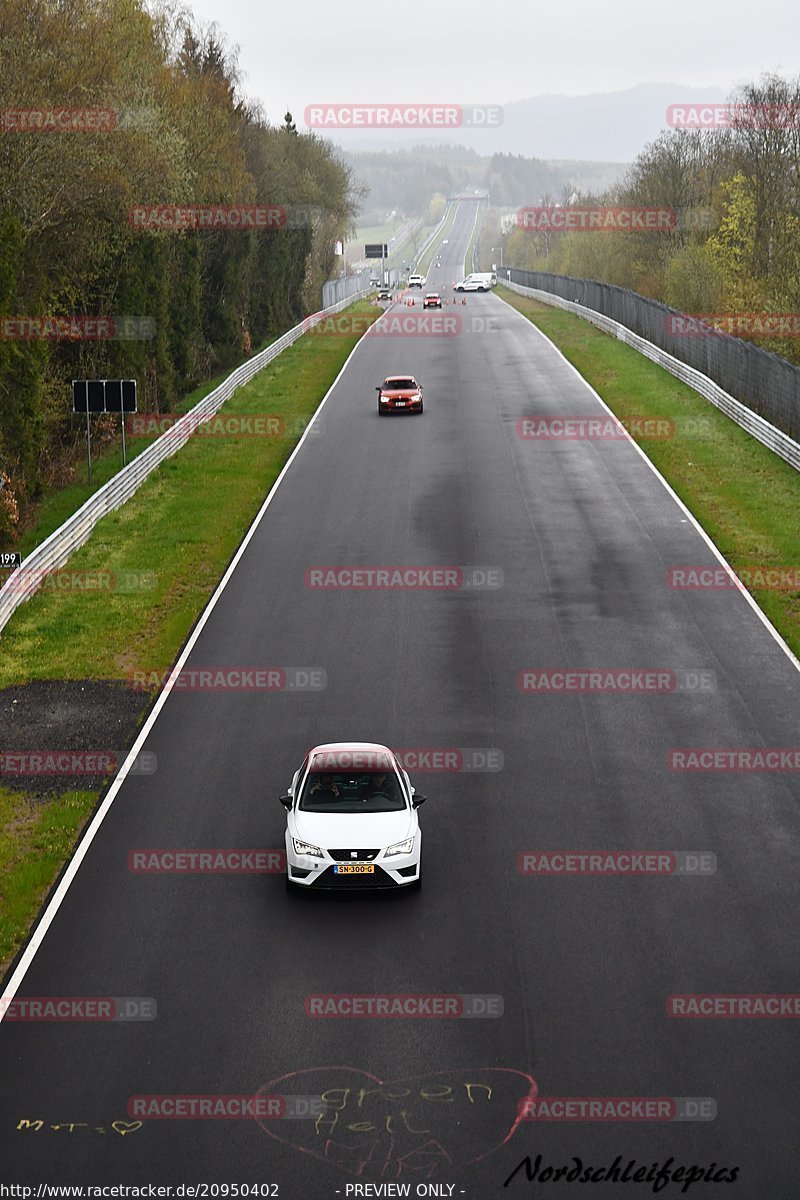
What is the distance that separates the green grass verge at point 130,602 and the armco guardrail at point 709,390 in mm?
15146

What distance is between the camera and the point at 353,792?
1775 cm

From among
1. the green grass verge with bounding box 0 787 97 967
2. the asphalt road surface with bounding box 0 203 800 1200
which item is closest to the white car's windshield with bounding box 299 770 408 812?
the asphalt road surface with bounding box 0 203 800 1200

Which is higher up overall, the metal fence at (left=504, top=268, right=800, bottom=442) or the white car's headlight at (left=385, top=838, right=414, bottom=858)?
the metal fence at (left=504, top=268, right=800, bottom=442)

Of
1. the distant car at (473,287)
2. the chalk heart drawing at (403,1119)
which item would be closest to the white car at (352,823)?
the chalk heart drawing at (403,1119)

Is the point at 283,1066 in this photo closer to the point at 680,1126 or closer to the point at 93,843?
the point at 680,1126

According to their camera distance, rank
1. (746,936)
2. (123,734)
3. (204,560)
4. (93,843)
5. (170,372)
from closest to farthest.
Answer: (746,936) < (93,843) < (123,734) < (204,560) < (170,372)

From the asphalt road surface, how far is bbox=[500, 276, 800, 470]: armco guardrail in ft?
35.6

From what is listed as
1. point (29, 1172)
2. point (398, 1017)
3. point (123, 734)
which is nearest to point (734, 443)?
point (123, 734)

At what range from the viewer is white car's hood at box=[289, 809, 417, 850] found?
1669cm

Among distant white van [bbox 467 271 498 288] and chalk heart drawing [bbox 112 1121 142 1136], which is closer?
chalk heart drawing [bbox 112 1121 142 1136]

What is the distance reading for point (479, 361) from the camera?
6381 centimetres

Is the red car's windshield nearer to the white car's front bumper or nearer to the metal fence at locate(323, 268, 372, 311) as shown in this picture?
the white car's front bumper

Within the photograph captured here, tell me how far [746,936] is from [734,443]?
29963 millimetres

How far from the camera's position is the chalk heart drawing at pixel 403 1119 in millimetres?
11945
